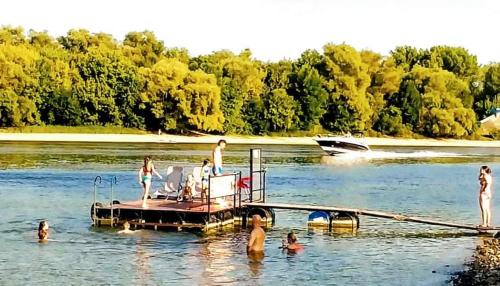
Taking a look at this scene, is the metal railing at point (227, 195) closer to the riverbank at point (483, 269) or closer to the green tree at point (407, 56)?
the riverbank at point (483, 269)

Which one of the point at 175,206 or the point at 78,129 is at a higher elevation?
the point at 78,129

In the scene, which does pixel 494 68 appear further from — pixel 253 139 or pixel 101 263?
pixel 101 263

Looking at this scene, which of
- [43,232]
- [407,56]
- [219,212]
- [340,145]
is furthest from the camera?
[407,56]

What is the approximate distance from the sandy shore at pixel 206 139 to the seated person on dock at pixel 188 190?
3094 inches

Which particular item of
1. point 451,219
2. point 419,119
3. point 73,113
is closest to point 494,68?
point 419,119

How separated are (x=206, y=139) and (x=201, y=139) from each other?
2.35 feet

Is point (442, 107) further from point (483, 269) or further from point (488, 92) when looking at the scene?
point (483, 269)

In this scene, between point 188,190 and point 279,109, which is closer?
point 188,190

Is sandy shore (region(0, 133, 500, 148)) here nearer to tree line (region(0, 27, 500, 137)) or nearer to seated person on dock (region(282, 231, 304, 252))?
tree line (region(0, 27, 500, 137))

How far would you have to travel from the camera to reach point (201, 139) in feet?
389

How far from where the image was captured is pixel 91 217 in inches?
1346

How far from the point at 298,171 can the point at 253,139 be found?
178 ft

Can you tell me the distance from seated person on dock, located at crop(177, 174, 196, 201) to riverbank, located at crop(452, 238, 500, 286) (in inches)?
437

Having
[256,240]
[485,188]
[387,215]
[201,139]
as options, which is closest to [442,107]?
[201,139]
